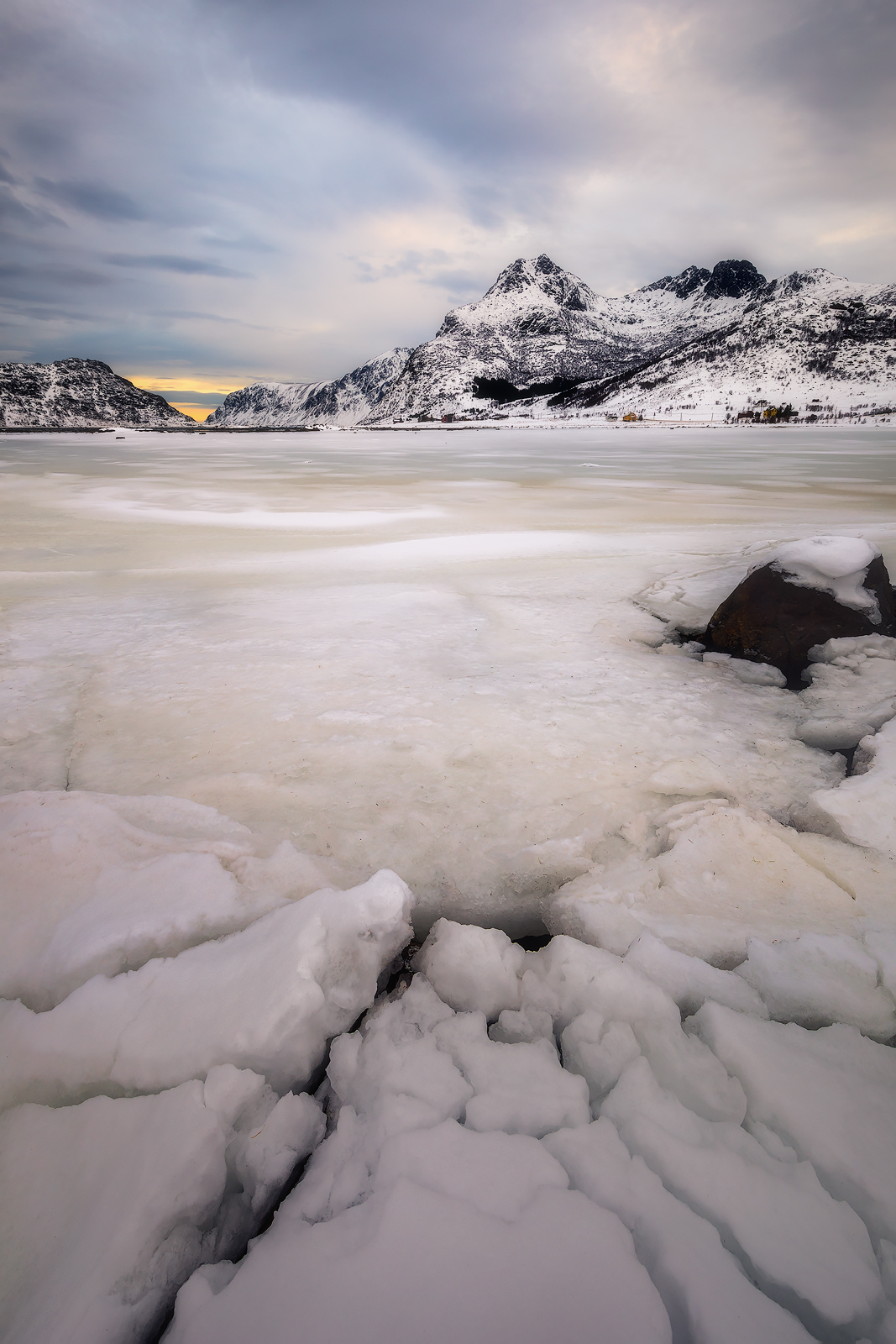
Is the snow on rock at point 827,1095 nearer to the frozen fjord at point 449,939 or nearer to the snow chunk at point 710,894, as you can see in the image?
the frozen fjord at point 449,939

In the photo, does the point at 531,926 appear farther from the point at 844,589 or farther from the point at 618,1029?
the point at 844,589

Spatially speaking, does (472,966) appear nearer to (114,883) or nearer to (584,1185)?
(584,1185)

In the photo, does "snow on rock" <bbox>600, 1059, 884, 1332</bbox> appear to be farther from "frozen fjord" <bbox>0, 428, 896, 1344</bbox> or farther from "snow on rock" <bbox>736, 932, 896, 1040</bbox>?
"snow on rock" <bbox>736, 932, 896, 1040</bbox>

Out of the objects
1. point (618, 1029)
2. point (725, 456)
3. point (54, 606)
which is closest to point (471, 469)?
point (725, 456)

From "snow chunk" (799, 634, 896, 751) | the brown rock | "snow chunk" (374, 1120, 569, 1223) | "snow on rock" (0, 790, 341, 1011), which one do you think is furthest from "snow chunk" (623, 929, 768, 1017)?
the brown rock

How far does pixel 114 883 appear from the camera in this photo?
174 centimetres

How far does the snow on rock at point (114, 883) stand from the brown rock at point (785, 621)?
2787 mm

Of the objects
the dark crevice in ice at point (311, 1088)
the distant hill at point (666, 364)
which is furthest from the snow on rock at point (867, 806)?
the distant hill at point (666, 364)

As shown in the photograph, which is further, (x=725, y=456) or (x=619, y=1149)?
(x=725, y=456)

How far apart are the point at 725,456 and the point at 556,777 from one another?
24145 mm

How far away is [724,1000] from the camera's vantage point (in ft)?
4.82

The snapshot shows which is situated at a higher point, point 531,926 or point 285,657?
point 285,657

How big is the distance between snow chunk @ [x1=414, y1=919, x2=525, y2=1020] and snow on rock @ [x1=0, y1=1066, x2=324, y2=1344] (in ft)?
1.36

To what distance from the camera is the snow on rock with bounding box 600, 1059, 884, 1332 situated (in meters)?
0.98
